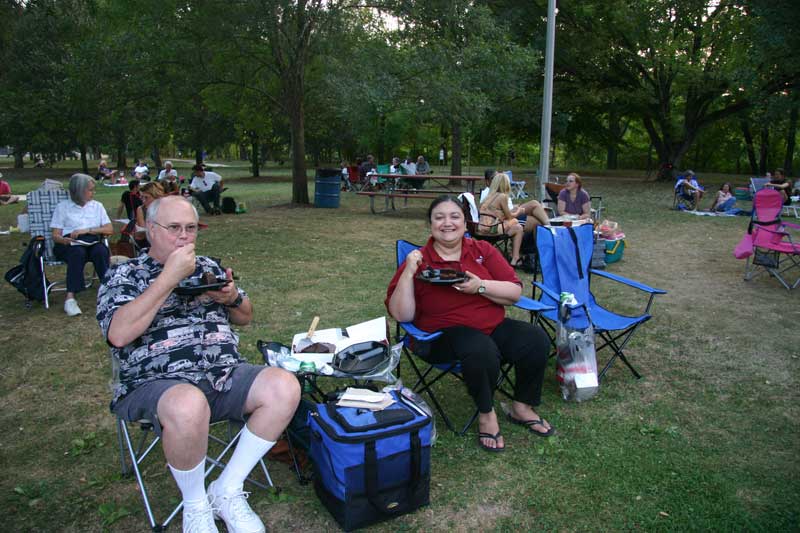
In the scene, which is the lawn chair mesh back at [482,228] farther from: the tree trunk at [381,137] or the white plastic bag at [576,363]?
the tree trunk at [381,137]

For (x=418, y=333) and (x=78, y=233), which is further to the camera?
(x=78, y=233)

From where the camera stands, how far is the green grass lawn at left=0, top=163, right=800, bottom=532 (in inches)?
97.0

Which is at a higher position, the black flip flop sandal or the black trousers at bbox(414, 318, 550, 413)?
the black trousers at bbox(414, 318, 550, 413)

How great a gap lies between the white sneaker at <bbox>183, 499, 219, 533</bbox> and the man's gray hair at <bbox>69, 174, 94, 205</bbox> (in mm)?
4288

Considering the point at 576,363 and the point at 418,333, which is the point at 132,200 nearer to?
the point at 418,333

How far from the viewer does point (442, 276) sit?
300cm

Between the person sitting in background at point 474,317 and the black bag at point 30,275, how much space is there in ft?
13.3

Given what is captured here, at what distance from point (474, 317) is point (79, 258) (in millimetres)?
4205

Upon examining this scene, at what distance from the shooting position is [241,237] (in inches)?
381

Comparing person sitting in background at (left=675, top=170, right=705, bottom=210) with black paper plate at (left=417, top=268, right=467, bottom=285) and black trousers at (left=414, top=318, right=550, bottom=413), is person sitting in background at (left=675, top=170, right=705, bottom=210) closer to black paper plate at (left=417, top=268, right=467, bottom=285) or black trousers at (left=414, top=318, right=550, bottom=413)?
black trousers at (left=414, top=318, right=550, bottom=413)

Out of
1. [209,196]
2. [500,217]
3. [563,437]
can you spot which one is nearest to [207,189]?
[209,196]

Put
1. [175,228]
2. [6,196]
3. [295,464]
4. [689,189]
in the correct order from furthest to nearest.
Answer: [689,189] → [6,196] → [295,464] → [175,228]

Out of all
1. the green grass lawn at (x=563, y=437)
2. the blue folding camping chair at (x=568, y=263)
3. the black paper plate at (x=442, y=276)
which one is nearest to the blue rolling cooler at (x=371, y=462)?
the green grass lawn at (x=563, y=437)

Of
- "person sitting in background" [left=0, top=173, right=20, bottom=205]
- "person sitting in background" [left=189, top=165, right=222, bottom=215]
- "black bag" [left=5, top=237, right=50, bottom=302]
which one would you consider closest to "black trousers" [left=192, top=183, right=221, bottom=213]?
"person sitting in background" [left=189, top=165, right=222, bottom=215]
